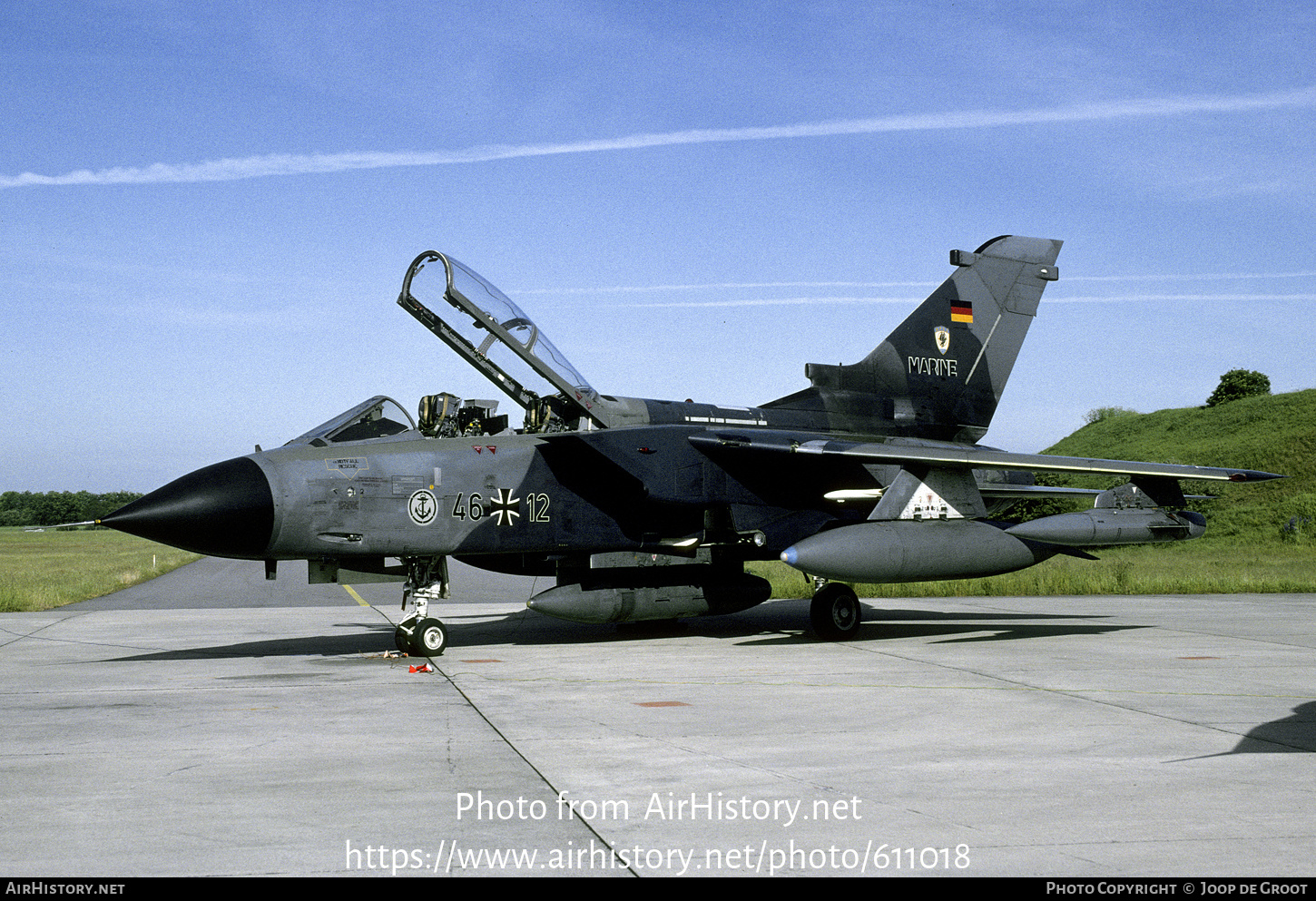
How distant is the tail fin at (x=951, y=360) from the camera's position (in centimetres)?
1473

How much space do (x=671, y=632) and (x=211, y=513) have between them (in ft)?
21.8

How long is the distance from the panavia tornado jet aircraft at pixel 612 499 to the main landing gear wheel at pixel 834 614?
0.08 feet

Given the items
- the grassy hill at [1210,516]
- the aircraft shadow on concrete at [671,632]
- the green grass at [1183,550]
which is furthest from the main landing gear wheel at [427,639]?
the green grass at [1183,550]

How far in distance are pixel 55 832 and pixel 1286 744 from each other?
6.66m

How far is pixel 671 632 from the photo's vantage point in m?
14.3

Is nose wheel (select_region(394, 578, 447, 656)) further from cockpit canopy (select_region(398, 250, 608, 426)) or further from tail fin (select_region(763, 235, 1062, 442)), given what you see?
tail fin (select_region(763, 235, 1062, 442))

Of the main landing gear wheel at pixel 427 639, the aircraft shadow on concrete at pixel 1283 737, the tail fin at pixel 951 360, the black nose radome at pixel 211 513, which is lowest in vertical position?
the aircraft shadow on concrete at pixel 1283 737

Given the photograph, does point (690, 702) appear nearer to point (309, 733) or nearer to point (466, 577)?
point (309, 733)

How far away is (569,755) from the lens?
244 inches

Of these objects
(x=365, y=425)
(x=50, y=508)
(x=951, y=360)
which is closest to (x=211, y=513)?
(x=365, y=425)

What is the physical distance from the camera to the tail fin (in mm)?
14727

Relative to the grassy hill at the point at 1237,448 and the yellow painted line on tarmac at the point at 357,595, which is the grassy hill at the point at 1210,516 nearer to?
the grassy hill at the point at 1237,448

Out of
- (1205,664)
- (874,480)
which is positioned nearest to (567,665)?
(874,480)

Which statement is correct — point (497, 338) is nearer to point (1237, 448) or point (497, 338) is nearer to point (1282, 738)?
point (1282, 738)
